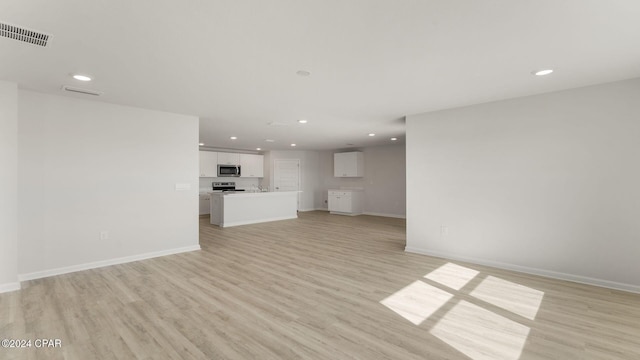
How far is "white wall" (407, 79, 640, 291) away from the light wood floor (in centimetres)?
34

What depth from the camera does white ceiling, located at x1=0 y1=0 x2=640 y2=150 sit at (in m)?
1.89

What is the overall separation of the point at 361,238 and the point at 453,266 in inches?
89.6

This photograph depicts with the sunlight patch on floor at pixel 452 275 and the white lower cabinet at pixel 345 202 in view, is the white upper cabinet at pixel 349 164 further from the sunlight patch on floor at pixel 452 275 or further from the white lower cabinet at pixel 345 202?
the sunlight patch on floor at pixel 452 275

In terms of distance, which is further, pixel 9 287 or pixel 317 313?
pixel 9 287

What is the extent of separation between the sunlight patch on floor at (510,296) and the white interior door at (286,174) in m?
8.53

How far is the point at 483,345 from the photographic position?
2.18 m

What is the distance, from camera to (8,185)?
3285 mm

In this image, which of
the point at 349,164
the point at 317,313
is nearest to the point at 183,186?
the point at 317,313

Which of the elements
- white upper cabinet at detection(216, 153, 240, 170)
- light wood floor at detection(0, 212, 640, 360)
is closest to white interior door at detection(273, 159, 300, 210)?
white upper cabinet at detection(216, 153, 240, 170)

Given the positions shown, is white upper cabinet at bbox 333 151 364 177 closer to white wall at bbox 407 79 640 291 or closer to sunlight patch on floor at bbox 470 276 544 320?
white wall at bbox 407 79 640 291

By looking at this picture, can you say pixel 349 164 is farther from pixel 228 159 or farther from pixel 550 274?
pixel 550 274

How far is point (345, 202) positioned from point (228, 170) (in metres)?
4.41

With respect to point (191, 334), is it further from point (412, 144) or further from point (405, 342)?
point (412, 144)

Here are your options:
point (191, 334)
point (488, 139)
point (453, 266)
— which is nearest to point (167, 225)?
point (191, 334)
